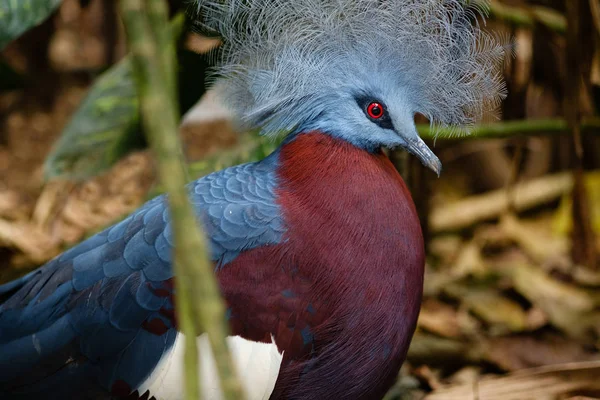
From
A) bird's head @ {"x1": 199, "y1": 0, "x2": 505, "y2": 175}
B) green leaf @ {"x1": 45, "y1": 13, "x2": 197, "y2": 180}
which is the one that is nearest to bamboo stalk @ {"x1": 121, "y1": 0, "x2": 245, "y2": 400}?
bird's head @ {"x1": 199, "y1": 0, "x2": 505, "y2": 175}

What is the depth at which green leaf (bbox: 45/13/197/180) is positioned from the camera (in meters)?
2.35

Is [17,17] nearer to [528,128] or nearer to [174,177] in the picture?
[174,177]

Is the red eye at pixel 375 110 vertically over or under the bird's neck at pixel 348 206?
over

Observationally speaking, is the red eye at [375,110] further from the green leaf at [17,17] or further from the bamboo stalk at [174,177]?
the green leaf at [17,17]

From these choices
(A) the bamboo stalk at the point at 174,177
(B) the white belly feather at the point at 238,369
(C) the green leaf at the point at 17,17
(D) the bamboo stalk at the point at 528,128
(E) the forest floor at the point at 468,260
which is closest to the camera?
(A) the bamboo stalk at the point at 174,177

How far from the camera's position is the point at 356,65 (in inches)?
65.4

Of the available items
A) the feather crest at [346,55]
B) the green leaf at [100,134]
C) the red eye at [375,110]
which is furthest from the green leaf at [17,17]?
the red eye at [375,110]

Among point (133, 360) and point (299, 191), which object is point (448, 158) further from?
point (133, 360)

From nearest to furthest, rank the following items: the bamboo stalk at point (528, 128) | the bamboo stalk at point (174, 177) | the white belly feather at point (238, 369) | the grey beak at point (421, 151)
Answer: the bamboo stalk at point (174, 177) < the white belly feather at point (238, 369) < the grey beak at point (421, 151) < the bamboo stalk at point (528, 128)

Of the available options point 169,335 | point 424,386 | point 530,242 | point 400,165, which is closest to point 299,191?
point 169,335

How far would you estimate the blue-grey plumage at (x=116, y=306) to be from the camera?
1.60 metres

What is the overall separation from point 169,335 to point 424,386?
97cm

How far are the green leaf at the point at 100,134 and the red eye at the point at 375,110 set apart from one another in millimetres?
989

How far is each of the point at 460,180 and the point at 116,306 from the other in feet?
8.41
